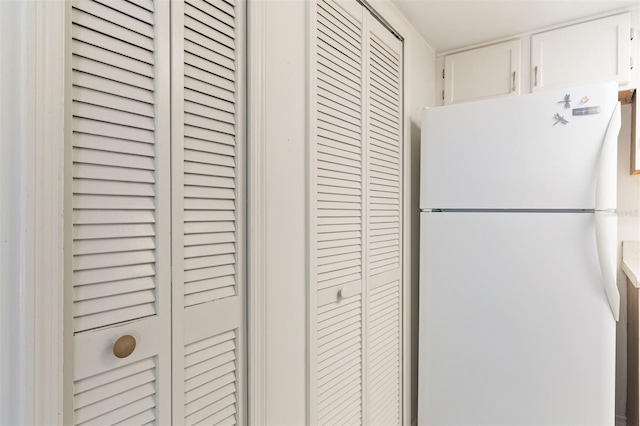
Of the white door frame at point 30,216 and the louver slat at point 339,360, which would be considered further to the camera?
the louver slat at point 339,360

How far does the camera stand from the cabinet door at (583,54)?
5.70 feet

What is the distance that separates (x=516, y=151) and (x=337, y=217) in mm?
876

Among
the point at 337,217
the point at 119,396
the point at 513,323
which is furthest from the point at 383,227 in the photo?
the point at 119,396

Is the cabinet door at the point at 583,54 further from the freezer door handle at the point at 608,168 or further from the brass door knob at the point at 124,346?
the brass door knob at the point at 124,346

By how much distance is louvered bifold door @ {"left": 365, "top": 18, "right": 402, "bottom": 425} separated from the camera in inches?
60.3

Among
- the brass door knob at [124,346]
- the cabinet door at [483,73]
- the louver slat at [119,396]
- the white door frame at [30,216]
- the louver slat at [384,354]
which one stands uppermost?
the cabinet door at [483,73]

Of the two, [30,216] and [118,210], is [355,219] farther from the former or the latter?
[30,216]

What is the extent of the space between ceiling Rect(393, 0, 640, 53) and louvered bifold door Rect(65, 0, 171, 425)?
1.35 metres

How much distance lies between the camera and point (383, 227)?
1646mm

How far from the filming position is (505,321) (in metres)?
1.62

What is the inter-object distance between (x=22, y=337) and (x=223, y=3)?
80 centimetres

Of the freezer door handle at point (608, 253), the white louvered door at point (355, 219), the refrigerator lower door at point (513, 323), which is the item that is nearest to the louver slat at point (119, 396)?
the white louvered door at point (355, 219)

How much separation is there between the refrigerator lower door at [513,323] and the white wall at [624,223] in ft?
2.39

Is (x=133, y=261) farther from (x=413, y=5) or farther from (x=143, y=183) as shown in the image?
(x=413, y=5)
